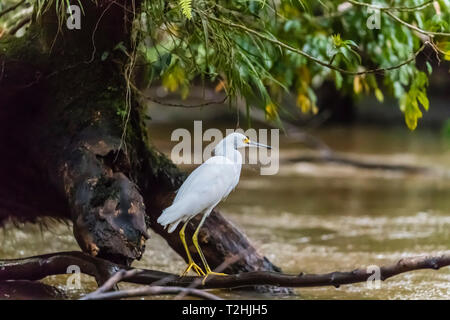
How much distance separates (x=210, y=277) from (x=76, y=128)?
981 millimetres

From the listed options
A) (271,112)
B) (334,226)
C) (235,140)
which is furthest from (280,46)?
(334,226)

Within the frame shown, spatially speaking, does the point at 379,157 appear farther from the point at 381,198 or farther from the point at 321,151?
the point at 381,198

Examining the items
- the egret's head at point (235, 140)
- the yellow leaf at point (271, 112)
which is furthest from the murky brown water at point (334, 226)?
the yellow leaf at point (271, 112)

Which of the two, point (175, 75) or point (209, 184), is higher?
point (175, 75)

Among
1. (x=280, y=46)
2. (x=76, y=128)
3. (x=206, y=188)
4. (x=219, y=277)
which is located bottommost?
(x=219, y=277)

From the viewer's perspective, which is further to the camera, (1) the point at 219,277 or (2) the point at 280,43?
(2) the point at 280,43

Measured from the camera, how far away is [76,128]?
11.3 ft

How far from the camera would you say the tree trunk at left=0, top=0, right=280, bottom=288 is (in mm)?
3375

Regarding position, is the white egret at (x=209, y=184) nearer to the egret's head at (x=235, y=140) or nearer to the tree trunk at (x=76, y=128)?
the egret's head at (x=235, y=140)

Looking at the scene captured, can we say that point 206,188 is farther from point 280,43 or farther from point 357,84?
point 357,84

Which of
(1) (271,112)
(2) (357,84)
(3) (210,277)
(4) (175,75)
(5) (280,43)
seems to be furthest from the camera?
(2) (357,84)

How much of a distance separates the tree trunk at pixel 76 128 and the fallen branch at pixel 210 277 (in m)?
0.30

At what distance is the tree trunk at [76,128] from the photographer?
3.38 meters
